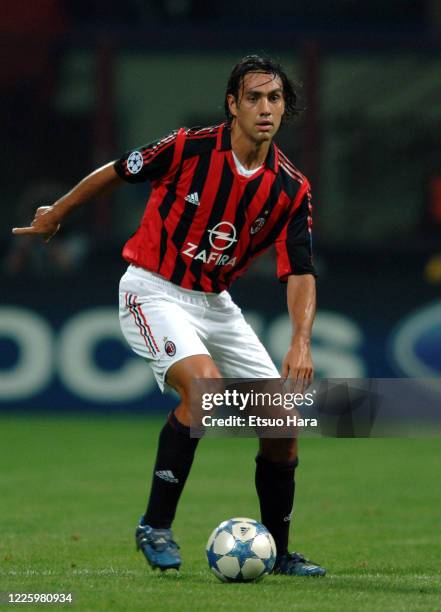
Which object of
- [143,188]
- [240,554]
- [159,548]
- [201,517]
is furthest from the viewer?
[143,188]

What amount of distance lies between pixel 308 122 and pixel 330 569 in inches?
322

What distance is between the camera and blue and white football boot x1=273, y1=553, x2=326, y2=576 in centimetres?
620

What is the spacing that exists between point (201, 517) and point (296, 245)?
2.48 meters

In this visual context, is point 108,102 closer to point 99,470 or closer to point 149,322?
point 99,470

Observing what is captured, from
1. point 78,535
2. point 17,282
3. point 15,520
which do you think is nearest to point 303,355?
point 78,535

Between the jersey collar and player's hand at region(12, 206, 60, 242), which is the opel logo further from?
player's hand at region(12, 206, 60, 242)

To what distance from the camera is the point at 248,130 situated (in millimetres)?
6277

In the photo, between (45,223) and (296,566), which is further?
(45,223)

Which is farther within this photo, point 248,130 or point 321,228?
point 321,228

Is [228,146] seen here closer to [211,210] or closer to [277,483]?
[211,210]

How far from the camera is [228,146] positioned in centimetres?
642

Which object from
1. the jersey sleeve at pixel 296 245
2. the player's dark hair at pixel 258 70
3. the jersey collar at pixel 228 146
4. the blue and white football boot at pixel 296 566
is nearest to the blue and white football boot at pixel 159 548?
the blue and white football boot at pixel 296 566

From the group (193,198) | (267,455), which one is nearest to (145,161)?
(193,198)

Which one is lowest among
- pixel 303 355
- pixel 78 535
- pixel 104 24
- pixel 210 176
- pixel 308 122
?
pixel 78 535
